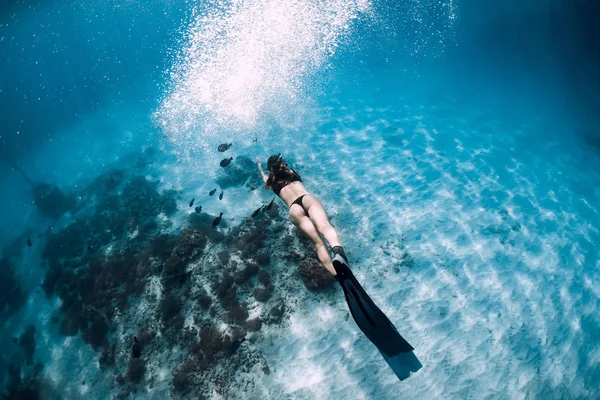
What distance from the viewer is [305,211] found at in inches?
251

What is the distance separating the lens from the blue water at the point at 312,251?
6.59 meters

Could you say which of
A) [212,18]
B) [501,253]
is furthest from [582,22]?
[212,18]

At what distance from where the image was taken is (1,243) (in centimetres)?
1866

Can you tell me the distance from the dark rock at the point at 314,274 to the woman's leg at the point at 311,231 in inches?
87.9

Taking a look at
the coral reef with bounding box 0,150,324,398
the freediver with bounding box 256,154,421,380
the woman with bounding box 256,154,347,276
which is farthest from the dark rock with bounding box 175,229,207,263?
the freediver with bounding box 256,154,421,380

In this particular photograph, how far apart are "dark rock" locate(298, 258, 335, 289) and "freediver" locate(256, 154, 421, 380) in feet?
7.01

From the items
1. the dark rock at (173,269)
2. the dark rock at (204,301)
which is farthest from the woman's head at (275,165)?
the dark rock at (173,269)

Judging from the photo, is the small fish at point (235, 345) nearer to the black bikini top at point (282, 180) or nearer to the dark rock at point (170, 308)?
the dark rock at point (170, 308)

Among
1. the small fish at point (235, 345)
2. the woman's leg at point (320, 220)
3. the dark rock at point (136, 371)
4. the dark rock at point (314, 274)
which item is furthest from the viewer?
the dark rock at point (314, 274)

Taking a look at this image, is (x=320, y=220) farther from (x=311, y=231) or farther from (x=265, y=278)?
(x=265, y=278)

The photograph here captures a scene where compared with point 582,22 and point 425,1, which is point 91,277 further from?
point 425,1

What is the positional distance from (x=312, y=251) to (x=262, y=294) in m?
2.04

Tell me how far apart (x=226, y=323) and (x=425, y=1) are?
5890 cm

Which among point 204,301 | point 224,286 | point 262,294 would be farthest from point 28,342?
point 262,294
